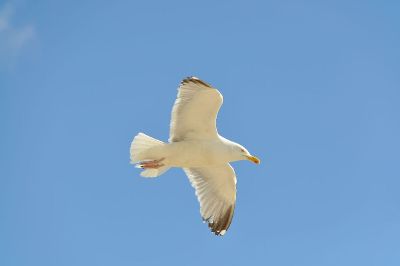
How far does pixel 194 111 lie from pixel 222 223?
1.85 meters

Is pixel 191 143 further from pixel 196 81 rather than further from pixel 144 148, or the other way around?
pixel 196 81

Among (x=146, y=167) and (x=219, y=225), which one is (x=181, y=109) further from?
(x=219, y=225)

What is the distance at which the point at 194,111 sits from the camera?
33.4 feet

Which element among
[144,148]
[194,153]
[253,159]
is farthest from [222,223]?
[144,148]

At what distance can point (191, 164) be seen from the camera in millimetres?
10383

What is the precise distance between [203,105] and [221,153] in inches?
29.1

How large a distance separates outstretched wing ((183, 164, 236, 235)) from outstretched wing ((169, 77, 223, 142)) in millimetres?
722

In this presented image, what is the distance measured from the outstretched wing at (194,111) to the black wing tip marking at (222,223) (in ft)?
4.14

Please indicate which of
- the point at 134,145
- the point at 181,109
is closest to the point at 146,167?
the point at 134,145

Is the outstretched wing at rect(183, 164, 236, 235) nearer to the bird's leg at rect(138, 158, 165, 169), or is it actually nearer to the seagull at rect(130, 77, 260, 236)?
the seagull at rect(130, 77, 260, 236)

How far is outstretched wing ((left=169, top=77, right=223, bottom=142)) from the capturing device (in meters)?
9.88

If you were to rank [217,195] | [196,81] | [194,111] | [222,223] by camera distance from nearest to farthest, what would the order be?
[196,81]
[194,111]
[222,223]
[217,195]

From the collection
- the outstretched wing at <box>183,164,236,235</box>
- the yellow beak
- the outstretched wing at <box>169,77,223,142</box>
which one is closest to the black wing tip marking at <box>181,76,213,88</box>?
the outstretched wing at <box>169,77,223,142</box>

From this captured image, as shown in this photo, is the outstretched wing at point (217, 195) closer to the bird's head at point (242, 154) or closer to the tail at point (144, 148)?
the bird's head at point (242, 154)
